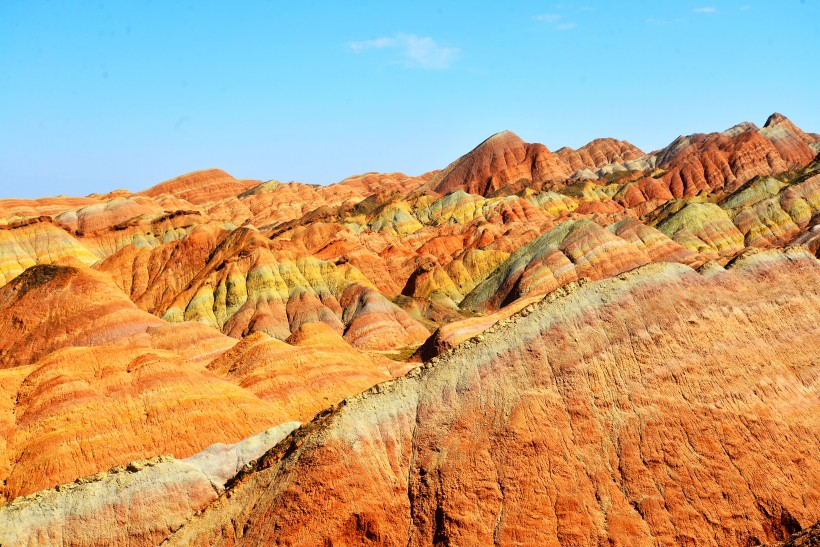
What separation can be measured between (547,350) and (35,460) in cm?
2540

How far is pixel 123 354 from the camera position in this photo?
1992 inches

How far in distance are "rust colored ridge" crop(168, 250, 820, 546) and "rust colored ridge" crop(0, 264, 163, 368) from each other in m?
50.6

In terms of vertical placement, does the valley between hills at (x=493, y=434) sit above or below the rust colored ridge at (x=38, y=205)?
below

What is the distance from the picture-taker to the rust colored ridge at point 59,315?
70625mm

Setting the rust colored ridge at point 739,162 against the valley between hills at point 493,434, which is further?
the rust colored ridge at point 739,162

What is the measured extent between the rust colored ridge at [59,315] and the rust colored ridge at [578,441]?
50.6 metres

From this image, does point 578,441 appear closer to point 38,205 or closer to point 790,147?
point 38,205

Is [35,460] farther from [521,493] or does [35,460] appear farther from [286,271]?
[286,271]

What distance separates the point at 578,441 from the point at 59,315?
202 ft

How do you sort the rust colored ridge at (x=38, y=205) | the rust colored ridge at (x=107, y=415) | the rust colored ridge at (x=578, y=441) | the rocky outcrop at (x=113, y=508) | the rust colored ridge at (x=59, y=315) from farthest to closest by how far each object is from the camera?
the rust colored ridge at (x=38, y=205) → the rust colored ridge at (x=59, y=315) → the rust colored ridge at (x=107, y=415) → the rocky outcrop at (x=113, y=508) → the rust colored ridge at (x=578, y=441)

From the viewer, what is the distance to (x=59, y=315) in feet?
240

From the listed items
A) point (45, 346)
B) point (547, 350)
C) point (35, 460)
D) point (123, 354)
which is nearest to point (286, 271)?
point (45, 346)

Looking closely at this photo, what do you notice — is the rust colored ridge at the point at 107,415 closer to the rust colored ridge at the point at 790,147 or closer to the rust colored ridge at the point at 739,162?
the rust colored ridge at the point at 739,162

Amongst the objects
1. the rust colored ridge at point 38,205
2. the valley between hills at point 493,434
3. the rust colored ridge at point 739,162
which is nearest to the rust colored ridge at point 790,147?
the rust colored ridge at point 739,162
